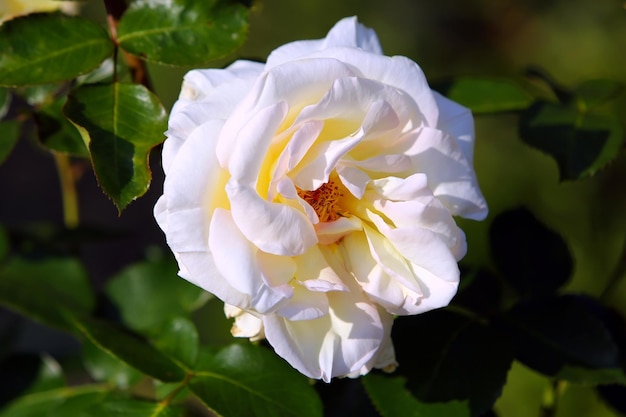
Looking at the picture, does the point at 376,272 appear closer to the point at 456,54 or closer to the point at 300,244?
the point at 300,244

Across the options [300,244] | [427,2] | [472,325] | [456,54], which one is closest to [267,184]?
[300,244]

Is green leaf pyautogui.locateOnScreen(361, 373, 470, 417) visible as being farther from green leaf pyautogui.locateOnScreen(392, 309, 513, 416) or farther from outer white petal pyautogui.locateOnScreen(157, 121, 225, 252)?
outer white petal pyautogui.locateOnScreen(157, 121, 225, 252)

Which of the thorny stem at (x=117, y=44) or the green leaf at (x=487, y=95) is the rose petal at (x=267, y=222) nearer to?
the thorny stem at (x=117, y=44)

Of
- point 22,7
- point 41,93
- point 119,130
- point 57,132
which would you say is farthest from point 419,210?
point 22,7

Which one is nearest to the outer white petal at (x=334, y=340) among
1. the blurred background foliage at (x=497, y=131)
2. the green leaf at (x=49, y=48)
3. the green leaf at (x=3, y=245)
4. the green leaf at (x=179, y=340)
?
the green leaf at (x=179, y=340)

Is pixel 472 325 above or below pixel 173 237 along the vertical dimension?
below
